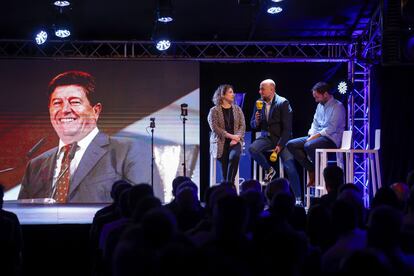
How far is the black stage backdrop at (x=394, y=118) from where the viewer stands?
32.4 feet

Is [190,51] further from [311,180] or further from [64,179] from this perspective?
[311,180]

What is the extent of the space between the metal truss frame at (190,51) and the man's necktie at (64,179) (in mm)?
1673

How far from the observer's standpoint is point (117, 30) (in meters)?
10.2

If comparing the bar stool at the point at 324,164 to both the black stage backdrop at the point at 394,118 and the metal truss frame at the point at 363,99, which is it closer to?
the metal truss frame at the point at 363,99

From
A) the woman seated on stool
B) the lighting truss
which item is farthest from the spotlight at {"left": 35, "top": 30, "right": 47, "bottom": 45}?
the lighting truss

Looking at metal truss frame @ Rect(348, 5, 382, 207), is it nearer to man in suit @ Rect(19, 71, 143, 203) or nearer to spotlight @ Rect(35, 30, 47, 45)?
man in suit @ Rect(19, 71, 143, 203)

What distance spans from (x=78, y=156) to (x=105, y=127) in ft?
2.28

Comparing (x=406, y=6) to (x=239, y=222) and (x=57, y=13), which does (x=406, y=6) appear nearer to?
(x=57, y=13)

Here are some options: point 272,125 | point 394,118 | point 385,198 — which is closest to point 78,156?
point 272,125

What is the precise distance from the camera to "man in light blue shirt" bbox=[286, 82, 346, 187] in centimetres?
895

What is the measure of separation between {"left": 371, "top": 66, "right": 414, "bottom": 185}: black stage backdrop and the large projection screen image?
3.11 metres

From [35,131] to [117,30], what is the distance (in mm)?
2291

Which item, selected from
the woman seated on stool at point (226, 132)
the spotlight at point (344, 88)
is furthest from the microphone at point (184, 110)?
the spotlight at point (344, 88)

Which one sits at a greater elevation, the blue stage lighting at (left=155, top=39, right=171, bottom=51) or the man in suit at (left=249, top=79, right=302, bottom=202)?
the blue stage lighting at (left=155, top=39, right=171, bottom=51)
